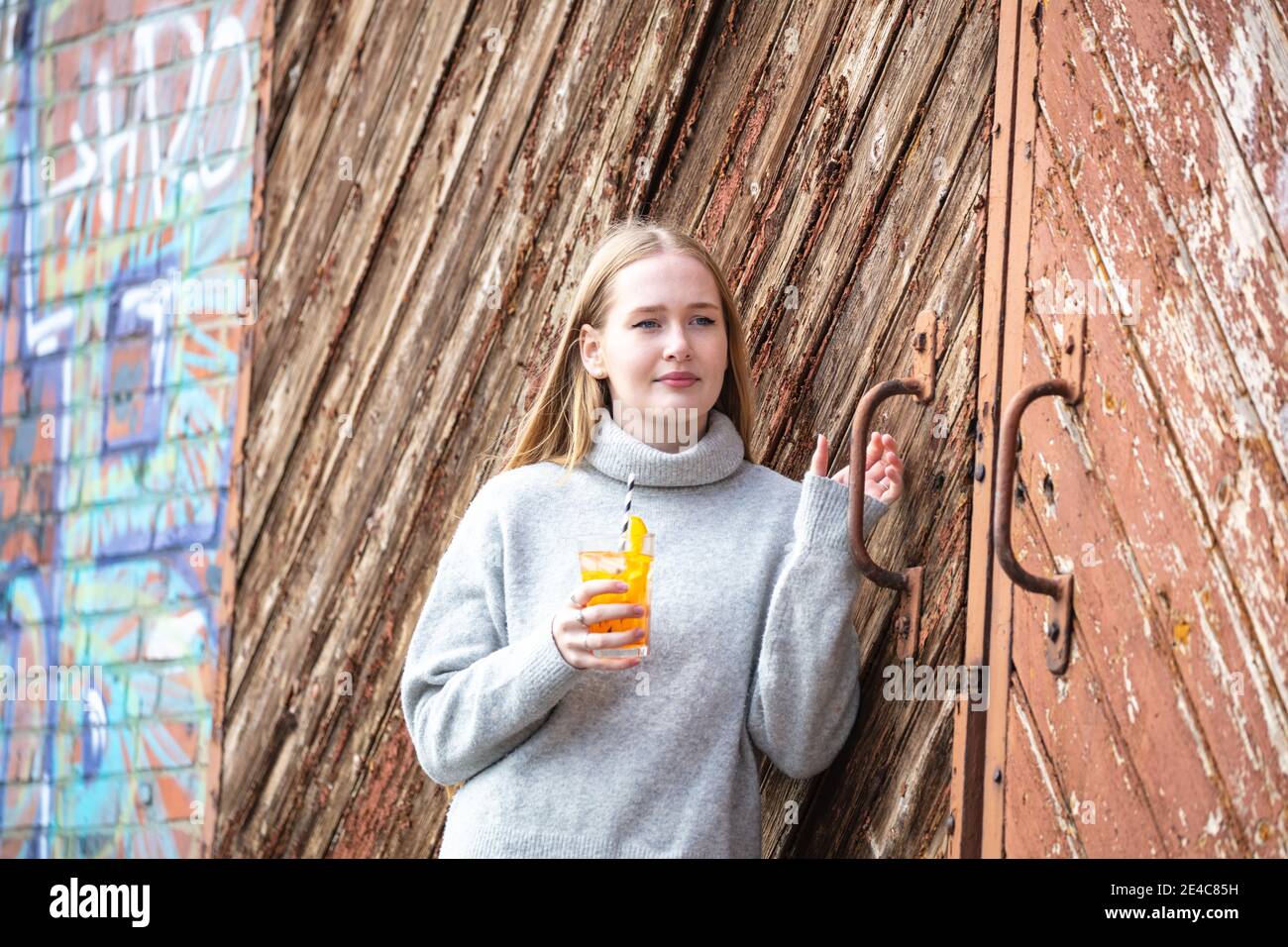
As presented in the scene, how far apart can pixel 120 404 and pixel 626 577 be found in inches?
111

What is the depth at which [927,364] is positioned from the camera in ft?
8.12

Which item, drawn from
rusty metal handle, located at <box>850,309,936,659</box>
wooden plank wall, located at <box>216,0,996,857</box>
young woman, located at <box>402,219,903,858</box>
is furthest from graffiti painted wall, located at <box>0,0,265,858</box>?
rusty metal handle, located at <box>850,309,936,659</box>

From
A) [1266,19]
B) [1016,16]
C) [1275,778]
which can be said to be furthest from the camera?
[1016,16]

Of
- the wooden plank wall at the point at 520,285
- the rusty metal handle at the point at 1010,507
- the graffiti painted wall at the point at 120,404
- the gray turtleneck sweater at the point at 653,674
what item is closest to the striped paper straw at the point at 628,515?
the gray turtleneck sweater at the point at 653,674

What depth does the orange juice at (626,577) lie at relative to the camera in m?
2.21

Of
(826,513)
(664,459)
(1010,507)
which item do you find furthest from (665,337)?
(1010,507)

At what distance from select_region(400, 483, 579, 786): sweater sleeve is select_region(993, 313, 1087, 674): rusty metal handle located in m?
0.63

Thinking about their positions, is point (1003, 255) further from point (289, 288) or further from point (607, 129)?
point (289, 288)

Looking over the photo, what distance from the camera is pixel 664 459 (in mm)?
2482

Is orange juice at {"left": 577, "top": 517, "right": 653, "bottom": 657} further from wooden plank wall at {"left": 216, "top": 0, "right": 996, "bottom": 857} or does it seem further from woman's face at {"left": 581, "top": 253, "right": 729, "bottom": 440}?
wooden plank wall at {"left": 216, "top": 0, "right": 996, "bottom": 857}

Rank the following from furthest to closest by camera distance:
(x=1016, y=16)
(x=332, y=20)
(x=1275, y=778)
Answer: (x=332, y=20) → (x=1016, y=16) → (x=1275, y=778)

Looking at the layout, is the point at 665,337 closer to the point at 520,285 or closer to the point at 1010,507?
the point at 1010,507
